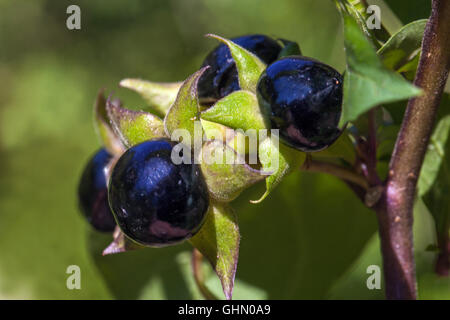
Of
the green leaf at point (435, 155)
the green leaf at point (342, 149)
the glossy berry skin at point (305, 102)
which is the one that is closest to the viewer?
the glossy berry skin at point (305, 102)

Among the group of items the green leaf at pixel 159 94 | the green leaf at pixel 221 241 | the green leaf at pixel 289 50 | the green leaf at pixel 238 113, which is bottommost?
the green leaf at pixel 221 241

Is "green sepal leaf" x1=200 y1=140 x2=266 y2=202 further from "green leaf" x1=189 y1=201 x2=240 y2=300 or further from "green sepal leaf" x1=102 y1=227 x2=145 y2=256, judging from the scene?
"green sepal leaf" x1=102 y1=227 x2=145 y2=256

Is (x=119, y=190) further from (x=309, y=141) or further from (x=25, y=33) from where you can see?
(x=25, y=33)

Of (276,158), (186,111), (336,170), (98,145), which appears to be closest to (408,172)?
(336,170)
